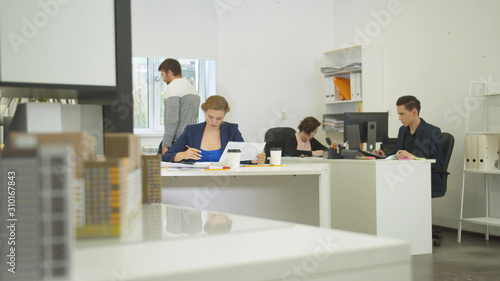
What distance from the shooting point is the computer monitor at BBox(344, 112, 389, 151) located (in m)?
4.67

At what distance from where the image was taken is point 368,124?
4.73 metres

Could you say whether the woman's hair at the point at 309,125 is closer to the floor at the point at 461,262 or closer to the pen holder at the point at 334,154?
the pen holder at the point at 334,154

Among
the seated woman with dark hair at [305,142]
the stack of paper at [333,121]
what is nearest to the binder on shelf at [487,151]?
the seated woman with dark hair at [305,142]

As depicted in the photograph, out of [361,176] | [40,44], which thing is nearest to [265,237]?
[40,44]

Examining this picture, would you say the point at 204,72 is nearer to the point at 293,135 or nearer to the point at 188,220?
the point at 293,135

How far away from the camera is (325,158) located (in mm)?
4684

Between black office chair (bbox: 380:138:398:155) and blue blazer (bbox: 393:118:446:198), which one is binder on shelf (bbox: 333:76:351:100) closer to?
black office chair (bbox: 380:138:398:155)

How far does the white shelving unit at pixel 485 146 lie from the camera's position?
15.7ft

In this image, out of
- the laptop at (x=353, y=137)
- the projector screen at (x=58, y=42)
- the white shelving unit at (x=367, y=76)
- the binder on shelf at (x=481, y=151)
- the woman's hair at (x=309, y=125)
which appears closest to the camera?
the projector screen at (x=58, y=42)

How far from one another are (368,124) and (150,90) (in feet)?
9.64

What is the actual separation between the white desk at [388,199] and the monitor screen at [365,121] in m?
0.48

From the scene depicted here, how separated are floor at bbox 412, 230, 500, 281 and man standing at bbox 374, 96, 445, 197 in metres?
0.52

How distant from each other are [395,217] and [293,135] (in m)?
2.08

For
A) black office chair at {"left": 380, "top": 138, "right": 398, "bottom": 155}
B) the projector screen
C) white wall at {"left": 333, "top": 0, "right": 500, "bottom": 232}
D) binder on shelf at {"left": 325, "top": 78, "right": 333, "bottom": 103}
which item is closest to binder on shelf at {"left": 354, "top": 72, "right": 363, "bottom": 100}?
white wall at {"left": 333, "top": 0, "right": 500, "bottom": 232}
